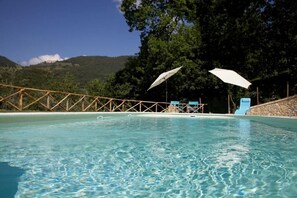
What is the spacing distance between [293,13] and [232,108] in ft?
24.3

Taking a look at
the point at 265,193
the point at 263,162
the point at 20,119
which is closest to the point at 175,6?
the point at 20,119

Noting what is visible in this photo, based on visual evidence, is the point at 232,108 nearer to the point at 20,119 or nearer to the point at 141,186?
the point at 20,119

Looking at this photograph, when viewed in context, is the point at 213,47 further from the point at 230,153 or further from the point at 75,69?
the point at 75,69

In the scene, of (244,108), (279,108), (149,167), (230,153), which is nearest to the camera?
(149,167)

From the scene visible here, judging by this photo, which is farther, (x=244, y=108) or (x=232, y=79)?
(x=244, y=108)

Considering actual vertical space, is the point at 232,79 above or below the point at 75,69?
below

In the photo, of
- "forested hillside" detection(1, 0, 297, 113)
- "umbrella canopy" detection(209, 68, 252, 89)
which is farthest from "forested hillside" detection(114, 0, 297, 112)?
"umbrella canopy" detection(209, 68, 252, 89)

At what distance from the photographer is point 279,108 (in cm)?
1484

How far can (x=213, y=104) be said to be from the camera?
23.6m

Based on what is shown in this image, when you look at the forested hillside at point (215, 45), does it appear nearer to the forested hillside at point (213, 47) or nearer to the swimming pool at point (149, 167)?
the forested hillside at point (213, 47)

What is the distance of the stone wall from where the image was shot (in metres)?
14.1

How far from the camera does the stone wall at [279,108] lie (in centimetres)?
1415

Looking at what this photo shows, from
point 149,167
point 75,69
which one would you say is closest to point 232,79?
point 149,167

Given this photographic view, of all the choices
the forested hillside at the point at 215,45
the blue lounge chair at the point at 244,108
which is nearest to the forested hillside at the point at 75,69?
the forested hillside at the point at 215,45
